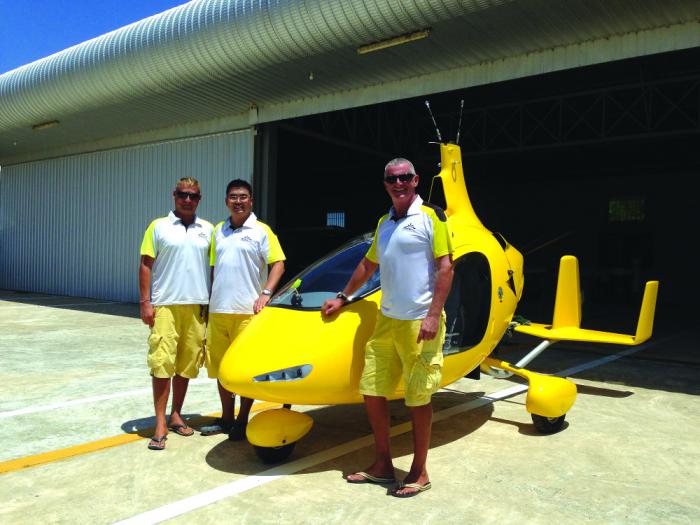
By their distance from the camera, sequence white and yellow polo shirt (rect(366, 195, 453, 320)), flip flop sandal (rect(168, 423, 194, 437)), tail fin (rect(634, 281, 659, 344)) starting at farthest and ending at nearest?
tail fin (rect(634, 281, 659, 344))
flip flop sandal (rect(168, 423, 194, 437))
white and yellow polo shirt (rect(366, 195, 453, 320))

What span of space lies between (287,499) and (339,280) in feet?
5.21

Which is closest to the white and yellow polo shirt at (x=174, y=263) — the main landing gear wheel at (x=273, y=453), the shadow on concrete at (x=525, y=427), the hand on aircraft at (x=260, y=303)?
the hand on aircraft at (x=260, y=303)

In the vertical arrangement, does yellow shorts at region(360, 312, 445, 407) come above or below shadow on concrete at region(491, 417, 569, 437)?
above

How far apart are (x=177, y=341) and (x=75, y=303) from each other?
41.5 ft

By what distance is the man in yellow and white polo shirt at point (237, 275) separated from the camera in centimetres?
444

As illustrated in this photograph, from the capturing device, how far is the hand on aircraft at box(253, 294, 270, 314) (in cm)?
441

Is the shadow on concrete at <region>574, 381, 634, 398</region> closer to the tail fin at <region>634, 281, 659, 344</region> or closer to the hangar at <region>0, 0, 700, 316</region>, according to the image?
the tail fin at <region>634, 281, 659, 344</region>

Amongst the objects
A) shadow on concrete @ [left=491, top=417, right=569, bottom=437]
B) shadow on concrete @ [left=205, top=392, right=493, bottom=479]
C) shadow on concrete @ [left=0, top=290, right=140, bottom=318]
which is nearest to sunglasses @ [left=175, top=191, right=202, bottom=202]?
shadow on concrete @ [left=205, top=392, right=493, bottom=479]

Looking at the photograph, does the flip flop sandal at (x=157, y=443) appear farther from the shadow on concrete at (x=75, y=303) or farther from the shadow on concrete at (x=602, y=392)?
the shadow on concrete at (x=75, y=303)

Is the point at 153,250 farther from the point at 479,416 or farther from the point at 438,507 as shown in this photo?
the point at 479,416

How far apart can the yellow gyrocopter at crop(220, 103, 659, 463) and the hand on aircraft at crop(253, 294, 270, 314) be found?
0.21 feet

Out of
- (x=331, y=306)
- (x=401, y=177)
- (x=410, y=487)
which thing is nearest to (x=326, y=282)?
(x=331, y=306)

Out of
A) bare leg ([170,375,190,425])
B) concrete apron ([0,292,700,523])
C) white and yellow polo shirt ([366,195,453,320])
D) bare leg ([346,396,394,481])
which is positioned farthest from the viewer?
bare leg ([170,375,190,425])

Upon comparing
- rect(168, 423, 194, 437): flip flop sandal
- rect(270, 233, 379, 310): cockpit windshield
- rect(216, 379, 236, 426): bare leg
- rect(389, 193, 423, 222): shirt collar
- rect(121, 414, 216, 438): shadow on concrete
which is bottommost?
rect(121, 414, 216, 438): shadow on concrete
